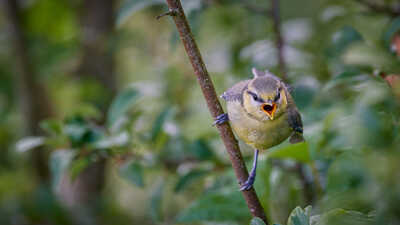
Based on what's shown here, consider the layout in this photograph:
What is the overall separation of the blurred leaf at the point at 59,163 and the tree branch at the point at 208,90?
1.81ft

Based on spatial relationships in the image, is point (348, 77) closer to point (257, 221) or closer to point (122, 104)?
point (257, 221)

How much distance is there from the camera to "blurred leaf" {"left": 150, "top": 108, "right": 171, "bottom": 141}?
1282 millimetres

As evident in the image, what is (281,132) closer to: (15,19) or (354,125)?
(354,125)

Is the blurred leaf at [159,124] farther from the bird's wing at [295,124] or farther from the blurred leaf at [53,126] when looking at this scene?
the bird's wing at [295,124]

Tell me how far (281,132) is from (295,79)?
0.68m

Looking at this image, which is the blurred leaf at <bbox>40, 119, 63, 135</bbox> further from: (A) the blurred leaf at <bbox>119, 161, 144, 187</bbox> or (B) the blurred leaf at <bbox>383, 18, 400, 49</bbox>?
(B) the blurred leaf at <bbox>383, 18, 400, 49</bbox>

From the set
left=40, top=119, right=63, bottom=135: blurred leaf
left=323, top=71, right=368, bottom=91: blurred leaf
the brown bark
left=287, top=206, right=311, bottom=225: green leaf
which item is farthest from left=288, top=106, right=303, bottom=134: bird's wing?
the brown bark

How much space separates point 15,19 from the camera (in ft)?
6.49

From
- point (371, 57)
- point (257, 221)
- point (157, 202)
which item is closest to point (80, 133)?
point (157, 202)

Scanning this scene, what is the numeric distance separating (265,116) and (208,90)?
25cm

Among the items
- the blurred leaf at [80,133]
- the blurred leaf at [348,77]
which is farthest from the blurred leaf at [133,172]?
the blurred leaf at [348,77]

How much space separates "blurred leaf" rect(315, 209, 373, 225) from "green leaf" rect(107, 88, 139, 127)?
2.42 ft

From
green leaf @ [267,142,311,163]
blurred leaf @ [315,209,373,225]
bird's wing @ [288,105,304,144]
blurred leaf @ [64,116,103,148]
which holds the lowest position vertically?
blurred leaf @ [315,209,373,225]

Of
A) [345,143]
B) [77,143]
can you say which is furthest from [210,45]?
[345,143]
